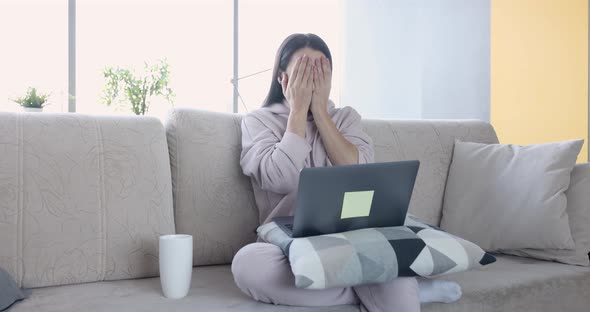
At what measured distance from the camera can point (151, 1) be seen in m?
4.18

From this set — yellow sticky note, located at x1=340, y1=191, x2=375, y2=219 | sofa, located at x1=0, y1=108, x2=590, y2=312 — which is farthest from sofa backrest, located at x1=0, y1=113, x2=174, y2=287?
yellow sticky note, located at x1=340, y1=191, x2=375, y2=219

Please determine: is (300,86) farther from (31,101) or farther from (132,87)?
(132,87)

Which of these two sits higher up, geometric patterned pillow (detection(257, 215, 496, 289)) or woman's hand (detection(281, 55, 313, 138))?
woman's hand (detection(281, 55, 313, 138))

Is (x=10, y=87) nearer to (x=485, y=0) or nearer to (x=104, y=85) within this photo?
(x=104, y=85)

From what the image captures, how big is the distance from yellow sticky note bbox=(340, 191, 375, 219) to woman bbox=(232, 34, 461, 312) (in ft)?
0.53

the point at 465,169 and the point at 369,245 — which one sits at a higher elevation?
the point at 465,169

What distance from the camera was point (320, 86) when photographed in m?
1.63

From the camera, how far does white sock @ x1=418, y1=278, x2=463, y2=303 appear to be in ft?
4.11

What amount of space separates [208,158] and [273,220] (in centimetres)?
31

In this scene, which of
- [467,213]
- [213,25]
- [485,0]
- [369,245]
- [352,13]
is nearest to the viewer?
[369,245]

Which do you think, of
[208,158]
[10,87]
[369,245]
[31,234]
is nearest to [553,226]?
[369,245]

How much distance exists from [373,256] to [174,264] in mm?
436

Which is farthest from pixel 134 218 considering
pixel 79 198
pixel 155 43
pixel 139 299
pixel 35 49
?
pixel 155 43

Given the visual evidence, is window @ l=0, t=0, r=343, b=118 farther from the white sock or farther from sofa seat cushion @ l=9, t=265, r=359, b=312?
the white sock
